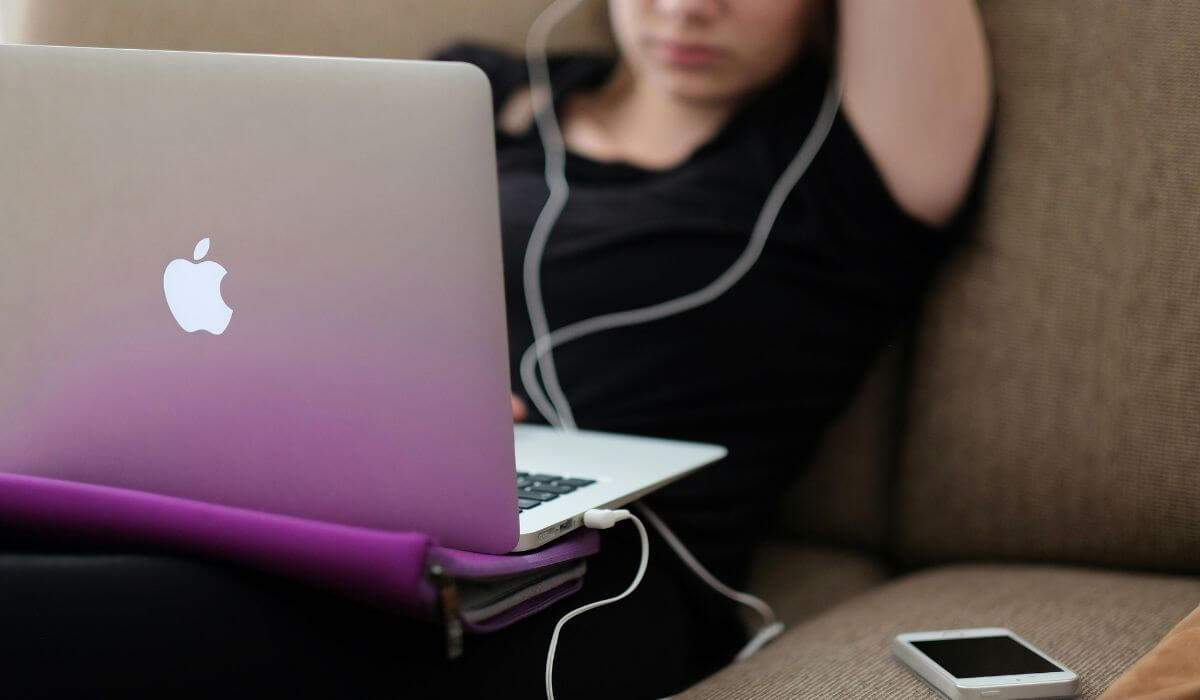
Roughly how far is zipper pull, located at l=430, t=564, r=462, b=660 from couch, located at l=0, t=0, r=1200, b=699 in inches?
12.6

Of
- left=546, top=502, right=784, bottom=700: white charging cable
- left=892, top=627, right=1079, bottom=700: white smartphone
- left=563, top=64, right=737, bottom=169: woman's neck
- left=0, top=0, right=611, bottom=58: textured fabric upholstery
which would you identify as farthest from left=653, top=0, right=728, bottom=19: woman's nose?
left=892, top=627, right=1079, bottom=700: white smartphone

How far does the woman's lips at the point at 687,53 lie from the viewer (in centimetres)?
110

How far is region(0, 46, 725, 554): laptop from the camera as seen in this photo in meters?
0.52

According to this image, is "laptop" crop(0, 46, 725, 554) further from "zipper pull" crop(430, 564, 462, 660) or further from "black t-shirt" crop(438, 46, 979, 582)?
"black t-shirt" crop(438, 46, 979, 582)

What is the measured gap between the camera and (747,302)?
1.01 meters

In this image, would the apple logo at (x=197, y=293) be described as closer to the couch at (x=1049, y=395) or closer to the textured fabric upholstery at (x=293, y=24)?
the couch at (x=1049, y=395)

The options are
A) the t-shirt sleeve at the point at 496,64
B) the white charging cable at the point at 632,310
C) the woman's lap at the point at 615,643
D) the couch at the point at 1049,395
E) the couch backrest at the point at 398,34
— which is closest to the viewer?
the woman's lap at the point at 615,643

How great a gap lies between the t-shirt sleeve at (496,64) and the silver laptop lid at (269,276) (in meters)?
0.76

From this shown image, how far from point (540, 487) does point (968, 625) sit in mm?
365

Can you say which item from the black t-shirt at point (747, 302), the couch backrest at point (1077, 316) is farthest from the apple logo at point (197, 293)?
the couch backrest at point (1077, 316)

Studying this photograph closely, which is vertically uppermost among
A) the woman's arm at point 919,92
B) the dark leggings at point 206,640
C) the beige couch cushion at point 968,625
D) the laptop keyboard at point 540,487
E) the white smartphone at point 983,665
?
the woman's arm at point 919,92

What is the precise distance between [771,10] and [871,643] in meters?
0.68

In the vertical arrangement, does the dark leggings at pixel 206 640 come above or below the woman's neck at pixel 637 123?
below

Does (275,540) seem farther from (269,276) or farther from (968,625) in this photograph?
(968,625)
